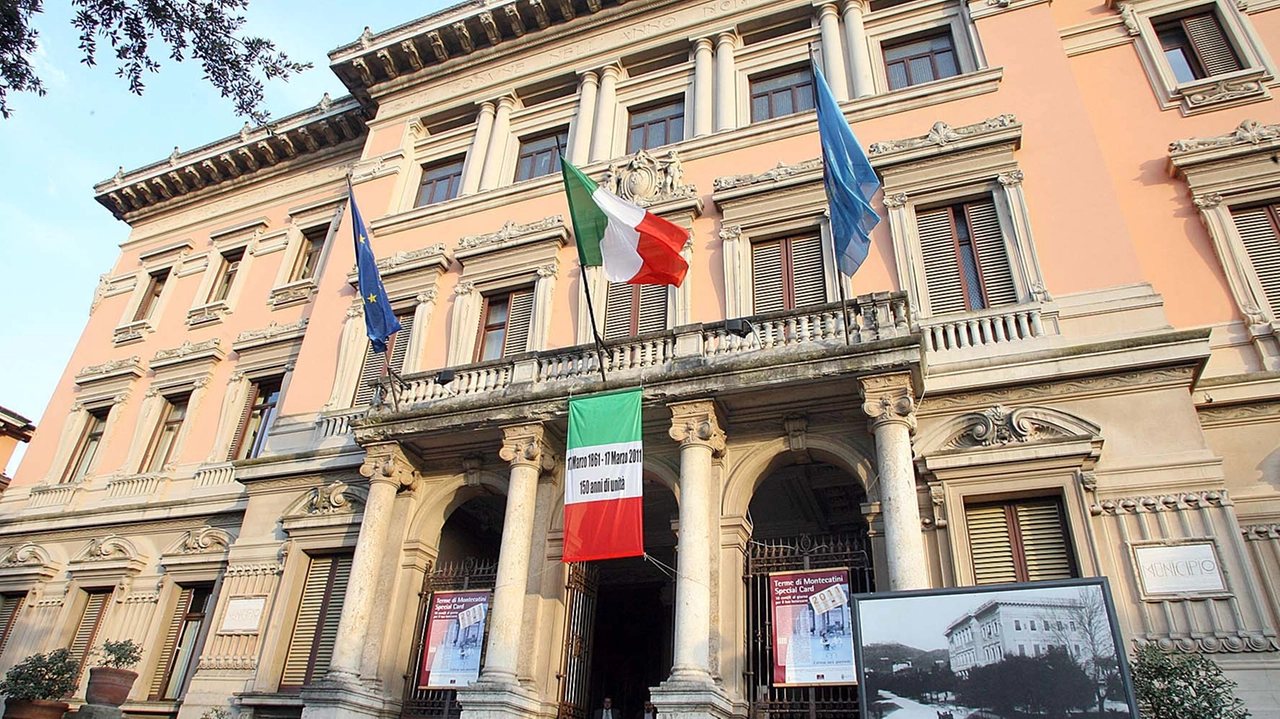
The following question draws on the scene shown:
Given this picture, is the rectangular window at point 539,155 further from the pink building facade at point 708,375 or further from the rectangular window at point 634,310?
the rectangular window at point 634,310

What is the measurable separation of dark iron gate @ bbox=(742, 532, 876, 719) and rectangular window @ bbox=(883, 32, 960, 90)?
9528mm

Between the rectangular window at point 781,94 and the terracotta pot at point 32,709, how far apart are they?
17.9 meters

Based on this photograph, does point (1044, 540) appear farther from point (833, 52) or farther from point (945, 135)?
point (833, 52)

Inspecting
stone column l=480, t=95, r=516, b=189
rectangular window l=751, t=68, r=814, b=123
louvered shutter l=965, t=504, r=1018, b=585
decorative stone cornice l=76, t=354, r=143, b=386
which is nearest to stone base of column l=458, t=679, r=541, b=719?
louvered shutter l=965, t=504, r=1018, b=585

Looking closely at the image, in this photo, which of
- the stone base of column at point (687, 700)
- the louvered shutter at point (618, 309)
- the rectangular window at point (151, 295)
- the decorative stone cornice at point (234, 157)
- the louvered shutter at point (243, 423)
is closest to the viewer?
the stone base of column at point (687, 700)

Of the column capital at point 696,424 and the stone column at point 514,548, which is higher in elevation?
the column capital at point 696,424

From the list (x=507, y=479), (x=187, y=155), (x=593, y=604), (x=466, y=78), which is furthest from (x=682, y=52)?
(x=187, y=155)

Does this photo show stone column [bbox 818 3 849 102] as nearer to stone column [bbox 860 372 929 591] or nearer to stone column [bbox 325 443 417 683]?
stone column [bbox 860 372 929 591]

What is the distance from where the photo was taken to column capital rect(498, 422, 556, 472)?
12.5 metres

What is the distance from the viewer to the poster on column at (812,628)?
34.3ft

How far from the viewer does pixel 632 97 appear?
742 inches

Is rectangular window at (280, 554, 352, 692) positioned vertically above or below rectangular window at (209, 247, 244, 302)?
below

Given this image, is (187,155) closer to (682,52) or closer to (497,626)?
(682,52)

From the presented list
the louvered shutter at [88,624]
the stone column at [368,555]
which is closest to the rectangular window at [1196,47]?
the stone column at [368,555]
